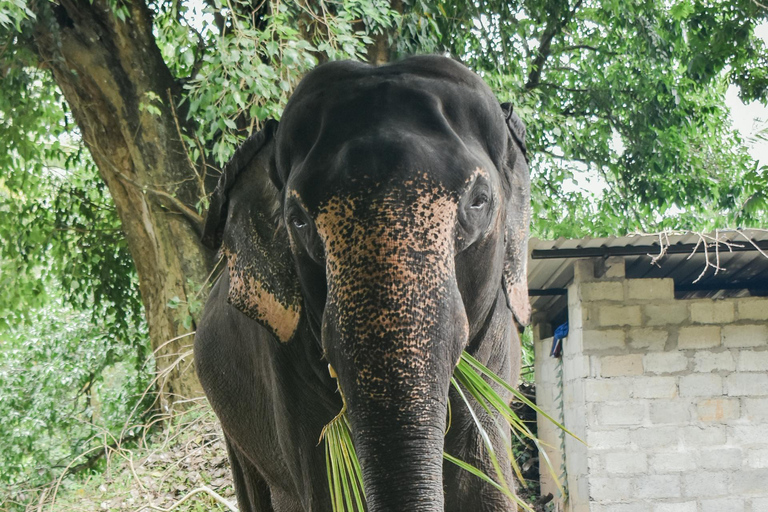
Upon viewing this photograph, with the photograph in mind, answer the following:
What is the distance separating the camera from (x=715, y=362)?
7211 mm

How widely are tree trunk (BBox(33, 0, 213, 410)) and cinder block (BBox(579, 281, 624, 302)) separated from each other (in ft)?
8.78

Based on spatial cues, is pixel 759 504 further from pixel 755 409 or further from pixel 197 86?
pixel 197 86

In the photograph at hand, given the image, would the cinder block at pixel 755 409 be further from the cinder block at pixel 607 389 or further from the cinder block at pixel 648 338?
the cinder block at pixel 607 389

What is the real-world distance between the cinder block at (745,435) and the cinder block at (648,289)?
3.29 feet

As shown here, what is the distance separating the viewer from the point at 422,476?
6.07 ft

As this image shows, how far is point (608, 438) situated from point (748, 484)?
1.01 meters

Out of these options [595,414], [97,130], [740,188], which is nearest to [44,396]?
[97,130]

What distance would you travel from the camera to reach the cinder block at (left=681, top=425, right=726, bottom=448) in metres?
7.16

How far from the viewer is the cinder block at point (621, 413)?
23.5ft

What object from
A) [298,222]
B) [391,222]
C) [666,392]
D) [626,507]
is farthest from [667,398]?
[391,222]

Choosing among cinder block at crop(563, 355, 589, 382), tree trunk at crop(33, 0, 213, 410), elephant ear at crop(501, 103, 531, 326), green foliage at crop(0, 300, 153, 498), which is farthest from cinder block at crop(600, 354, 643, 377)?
elephant ear at crop(501, 103, 531, 326)

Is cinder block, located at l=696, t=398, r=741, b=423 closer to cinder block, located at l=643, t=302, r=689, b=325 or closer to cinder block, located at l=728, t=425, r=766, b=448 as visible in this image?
cinder block, located at l=728, t=425, r=766, b=448

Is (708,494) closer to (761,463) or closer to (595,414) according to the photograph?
(761,463)

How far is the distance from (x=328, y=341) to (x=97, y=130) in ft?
20.0
